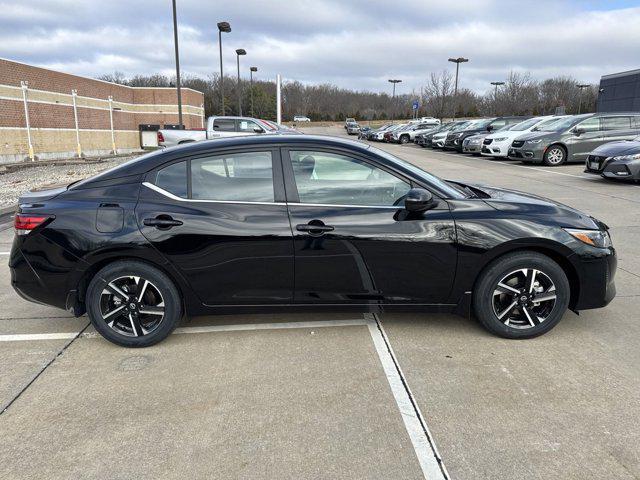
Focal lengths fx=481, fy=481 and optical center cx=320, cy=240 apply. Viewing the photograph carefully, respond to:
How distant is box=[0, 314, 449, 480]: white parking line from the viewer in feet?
8.17

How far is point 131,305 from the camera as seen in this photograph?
12.1 ft

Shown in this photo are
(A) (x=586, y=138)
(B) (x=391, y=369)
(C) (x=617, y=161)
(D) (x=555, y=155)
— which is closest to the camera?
(B) (x=391, y=369)

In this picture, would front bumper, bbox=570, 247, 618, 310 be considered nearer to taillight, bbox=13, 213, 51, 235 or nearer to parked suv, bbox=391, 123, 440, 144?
taillight, bbox=13, 213, 51, 235

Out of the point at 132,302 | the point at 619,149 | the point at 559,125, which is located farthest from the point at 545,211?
the point at 559,125

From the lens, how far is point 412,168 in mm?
3965

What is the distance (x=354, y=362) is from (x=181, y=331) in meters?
1.55

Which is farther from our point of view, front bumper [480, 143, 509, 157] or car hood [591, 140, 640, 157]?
front bumper [480, 143, 509, 157]

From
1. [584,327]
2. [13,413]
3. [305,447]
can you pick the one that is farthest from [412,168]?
[13,413]

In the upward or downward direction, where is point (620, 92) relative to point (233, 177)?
upward

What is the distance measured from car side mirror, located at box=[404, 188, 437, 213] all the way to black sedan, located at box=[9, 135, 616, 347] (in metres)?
0.01

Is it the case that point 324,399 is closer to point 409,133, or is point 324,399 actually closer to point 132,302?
point 132,302

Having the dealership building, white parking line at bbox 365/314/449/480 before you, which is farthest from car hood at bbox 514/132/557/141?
the dealership building

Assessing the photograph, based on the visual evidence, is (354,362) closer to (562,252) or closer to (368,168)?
(368,168)

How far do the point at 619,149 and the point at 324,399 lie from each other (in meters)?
12.1
